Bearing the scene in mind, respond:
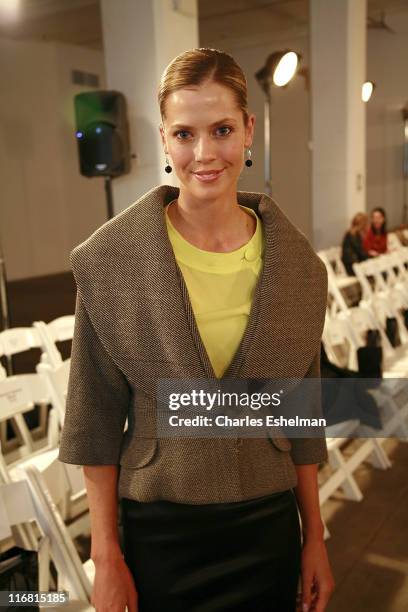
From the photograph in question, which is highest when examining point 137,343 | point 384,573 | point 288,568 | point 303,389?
point 137,343

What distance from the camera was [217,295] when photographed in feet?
2.60

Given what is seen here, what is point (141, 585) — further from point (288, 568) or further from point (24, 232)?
point (24, 232)

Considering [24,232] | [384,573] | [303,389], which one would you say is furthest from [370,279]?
[24,232]

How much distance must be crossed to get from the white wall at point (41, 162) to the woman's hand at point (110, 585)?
24.7 ft

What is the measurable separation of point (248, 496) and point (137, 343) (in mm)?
258

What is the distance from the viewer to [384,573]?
1927 millimetres

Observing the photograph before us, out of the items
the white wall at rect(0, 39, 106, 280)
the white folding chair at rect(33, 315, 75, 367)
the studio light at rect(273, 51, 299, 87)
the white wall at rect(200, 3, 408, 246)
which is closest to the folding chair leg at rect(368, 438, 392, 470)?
the white folding chair at rect(33, 315, 75, 367)

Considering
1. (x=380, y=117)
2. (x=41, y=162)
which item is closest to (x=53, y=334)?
(x=380, y=117)

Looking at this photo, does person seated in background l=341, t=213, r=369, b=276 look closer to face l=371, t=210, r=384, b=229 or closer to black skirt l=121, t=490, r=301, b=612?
face l=371, t=210, r=384, b=229

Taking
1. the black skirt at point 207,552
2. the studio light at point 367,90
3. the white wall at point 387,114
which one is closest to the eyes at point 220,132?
the black skirt at point 207,552

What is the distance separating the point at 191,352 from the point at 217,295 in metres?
0.09

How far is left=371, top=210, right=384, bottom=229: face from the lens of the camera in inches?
202

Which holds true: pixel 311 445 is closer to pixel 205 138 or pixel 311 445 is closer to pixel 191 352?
pixel 191 352

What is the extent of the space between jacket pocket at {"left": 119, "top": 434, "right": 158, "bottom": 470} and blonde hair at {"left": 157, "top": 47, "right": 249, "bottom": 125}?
1.38ft
